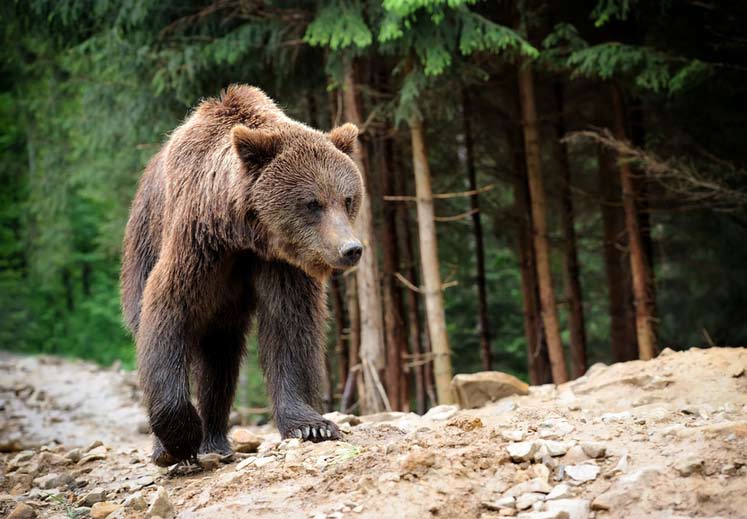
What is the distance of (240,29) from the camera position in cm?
1059

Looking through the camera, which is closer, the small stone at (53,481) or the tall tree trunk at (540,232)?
the small stone at (53,481)

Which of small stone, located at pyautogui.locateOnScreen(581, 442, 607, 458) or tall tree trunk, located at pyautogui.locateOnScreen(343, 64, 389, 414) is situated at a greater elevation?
tall tree trunk, located at pyautogui.locateOnScreen(343, 64, 389, 414)

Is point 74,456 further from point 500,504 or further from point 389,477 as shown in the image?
point 500,504

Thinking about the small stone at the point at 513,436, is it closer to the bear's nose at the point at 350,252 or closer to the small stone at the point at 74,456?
the bear's nose at the point at 350,252

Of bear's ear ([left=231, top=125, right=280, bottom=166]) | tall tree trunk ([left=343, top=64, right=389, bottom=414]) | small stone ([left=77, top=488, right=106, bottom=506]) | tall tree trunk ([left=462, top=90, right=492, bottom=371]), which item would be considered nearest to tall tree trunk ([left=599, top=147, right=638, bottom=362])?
tall tree trunk ([left=462, top=90, right=492, bottom=371])

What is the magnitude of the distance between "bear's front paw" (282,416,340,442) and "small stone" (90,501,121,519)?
4.24 ft

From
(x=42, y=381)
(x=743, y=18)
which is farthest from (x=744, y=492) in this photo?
(x=42, y=381)

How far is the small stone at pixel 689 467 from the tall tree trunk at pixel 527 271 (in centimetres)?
999

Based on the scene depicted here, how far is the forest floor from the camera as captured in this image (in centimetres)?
400

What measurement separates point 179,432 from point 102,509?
838 millimetres

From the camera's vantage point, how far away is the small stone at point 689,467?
4023 mm

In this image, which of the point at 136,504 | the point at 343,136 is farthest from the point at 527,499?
the point at 343,136

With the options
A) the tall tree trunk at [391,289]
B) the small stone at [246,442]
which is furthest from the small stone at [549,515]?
the tall tree trunk at [391,289]

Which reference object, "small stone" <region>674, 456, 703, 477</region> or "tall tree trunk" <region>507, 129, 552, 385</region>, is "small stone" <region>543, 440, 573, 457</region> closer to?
"small stone" <region>674, 456, 703, 477</region>
